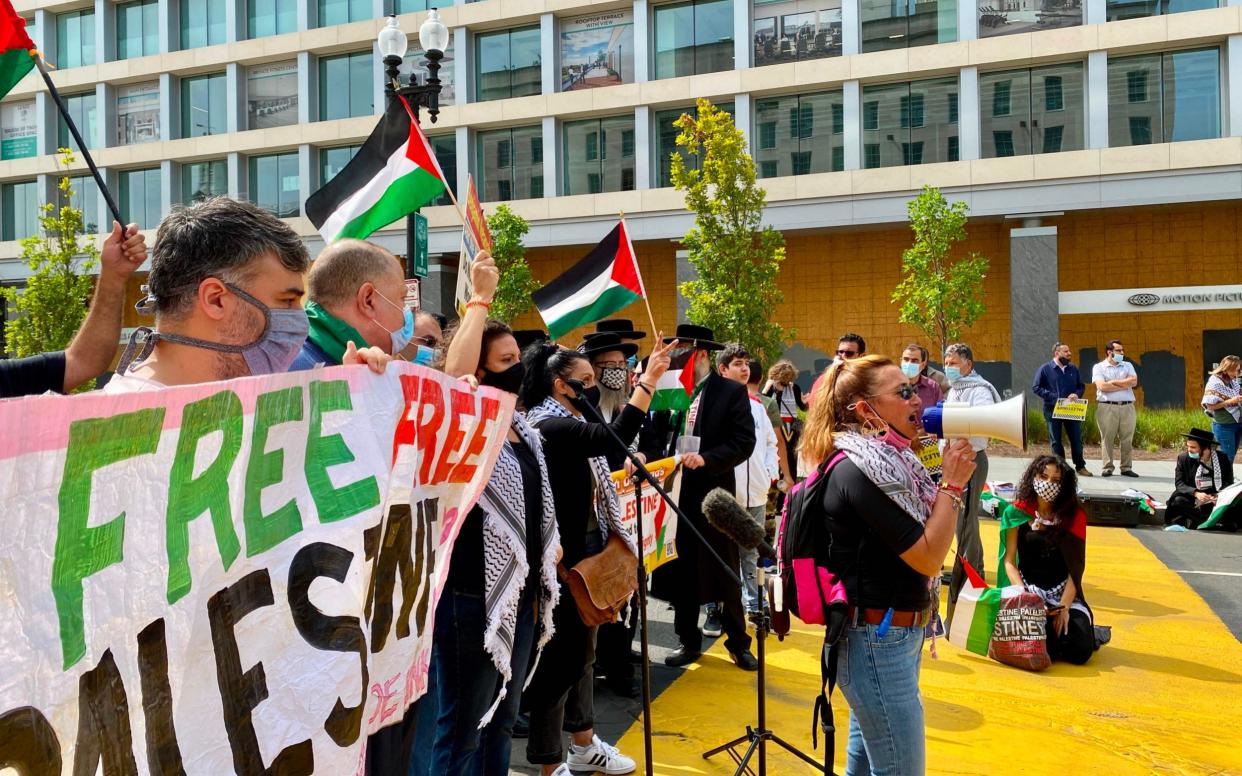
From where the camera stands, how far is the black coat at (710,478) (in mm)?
6438

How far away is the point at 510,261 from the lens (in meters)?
27.8

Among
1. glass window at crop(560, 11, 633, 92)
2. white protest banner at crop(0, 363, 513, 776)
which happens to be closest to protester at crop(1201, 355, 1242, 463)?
white protest banner at crop(0, 363, 513, 776)

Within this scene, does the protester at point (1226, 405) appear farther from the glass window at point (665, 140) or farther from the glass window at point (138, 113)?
the glass window at point (138, 113)

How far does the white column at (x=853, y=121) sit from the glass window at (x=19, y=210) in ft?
96.5

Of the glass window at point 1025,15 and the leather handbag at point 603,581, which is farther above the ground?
the glass window at point 1025,15

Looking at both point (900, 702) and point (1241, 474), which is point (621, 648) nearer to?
point (900, 702)

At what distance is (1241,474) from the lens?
1545 cm

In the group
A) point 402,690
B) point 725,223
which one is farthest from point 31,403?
point 725,223

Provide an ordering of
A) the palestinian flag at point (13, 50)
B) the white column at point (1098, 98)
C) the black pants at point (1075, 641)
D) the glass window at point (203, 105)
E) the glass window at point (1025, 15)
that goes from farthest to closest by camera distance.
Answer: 1. the glass window at point (203, 105)
2. the glass window at point (1025, 15)
3. the white column at point (1098, 98)
4. the black pants at point (1075, 641)
5. the palestinian flag at point (13, 50)

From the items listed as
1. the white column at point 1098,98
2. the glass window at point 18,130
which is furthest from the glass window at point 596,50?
the glass window at point 18,130

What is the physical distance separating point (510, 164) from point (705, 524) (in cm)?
2524

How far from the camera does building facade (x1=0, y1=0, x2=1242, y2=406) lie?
81.3ft

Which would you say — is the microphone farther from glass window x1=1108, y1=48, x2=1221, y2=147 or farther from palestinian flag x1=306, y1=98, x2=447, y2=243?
glass window x1=1108, y1=48, x2=1221, y2=147

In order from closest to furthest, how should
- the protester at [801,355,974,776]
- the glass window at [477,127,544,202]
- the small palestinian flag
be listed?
the protester at [801,355,974,776]
the small palestinian flag
the glass window at [477,127,544,202]
